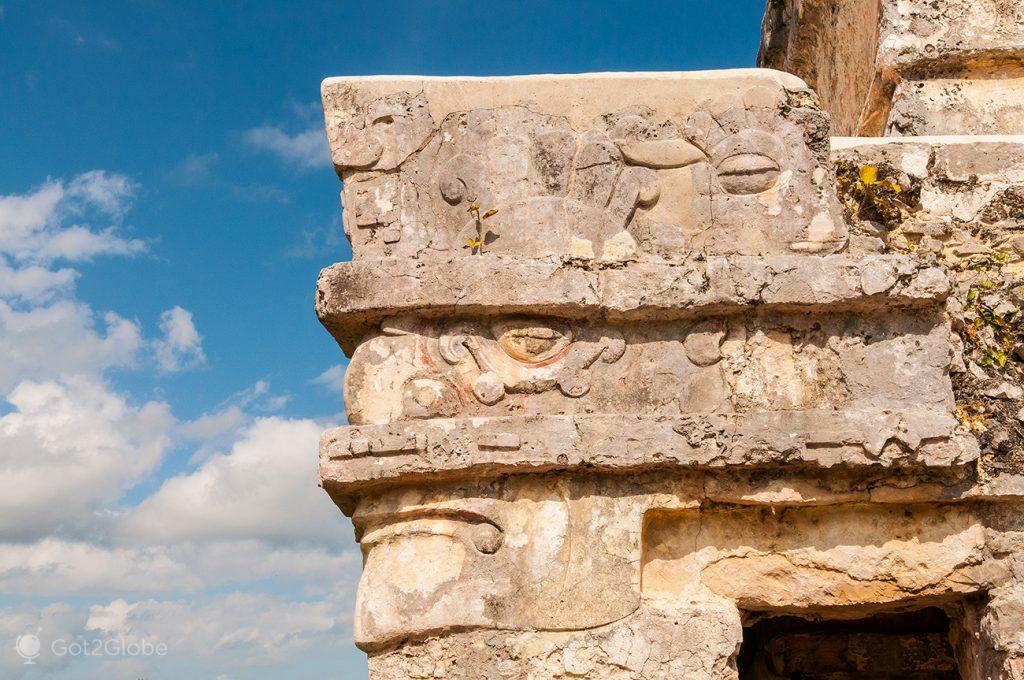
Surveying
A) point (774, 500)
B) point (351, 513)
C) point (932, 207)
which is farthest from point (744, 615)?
point (932, 207)

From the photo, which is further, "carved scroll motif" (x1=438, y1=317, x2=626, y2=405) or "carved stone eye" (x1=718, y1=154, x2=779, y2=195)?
"carved stone eye" (x1=718, y1=154, x2=779, y2=195)

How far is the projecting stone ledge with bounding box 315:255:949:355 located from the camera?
3.45 meters

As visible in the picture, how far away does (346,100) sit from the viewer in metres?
3.82

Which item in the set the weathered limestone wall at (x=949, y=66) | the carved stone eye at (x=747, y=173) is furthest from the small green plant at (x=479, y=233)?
the weathered limestone wall at (x=949, y=66)

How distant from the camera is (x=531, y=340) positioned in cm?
350

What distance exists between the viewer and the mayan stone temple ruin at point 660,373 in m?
3.29

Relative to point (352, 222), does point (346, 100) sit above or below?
above

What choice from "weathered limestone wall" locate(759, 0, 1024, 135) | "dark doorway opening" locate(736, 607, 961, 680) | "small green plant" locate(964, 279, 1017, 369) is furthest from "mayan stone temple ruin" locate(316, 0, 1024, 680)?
"dark doorway opening" locate(736, 607, 961, 680)

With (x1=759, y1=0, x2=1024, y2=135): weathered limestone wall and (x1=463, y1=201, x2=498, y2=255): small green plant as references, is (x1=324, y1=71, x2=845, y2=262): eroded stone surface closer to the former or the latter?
(x1=463, y1=201, x2=498, y2=255): small green plant

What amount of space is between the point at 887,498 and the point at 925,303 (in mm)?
660

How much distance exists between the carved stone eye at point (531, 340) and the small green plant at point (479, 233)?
0.29m

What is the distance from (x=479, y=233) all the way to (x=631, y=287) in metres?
0.56

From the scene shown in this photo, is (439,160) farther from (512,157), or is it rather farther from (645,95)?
(645,95)

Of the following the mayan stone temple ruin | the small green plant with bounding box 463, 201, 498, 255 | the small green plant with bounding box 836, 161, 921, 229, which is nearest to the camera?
the mayan stone temple ruin
